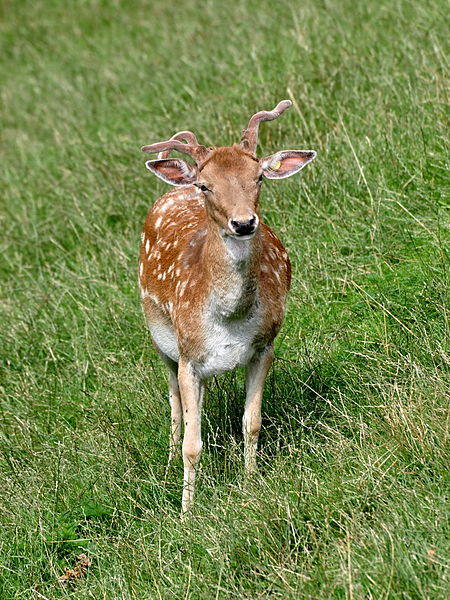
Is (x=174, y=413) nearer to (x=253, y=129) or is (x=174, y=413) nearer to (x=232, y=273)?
(x=232, y=273)

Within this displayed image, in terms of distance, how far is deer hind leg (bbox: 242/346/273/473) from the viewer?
5.87 m

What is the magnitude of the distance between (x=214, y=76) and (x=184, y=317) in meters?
5.38

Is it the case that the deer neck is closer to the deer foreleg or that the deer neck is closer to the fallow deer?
the fallow deer

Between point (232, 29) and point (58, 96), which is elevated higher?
A: point (232, 29)

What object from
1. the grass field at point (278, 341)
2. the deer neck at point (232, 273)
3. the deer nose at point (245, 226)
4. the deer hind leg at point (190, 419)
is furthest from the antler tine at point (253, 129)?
the grass field at point (278, 341)

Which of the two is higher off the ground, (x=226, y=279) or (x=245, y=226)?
(x=245, y=226)

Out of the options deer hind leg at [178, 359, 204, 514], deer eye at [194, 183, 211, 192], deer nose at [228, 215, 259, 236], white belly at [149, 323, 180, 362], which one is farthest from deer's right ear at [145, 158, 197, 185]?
white belly at [149, 323, 180, 362]

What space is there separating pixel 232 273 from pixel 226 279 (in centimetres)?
5

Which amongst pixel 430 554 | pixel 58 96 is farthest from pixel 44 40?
pixel 430 554

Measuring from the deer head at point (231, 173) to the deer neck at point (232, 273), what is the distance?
0.34 feet

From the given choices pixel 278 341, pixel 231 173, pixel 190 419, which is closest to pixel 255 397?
pixel 190 419

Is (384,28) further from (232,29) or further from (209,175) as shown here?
(209,175)

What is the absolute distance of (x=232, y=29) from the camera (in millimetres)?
11766

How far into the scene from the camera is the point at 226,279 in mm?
5586
